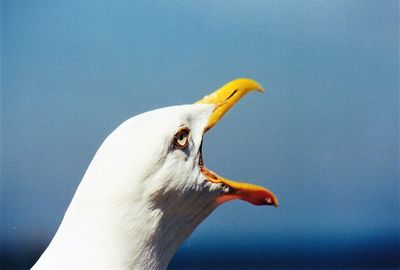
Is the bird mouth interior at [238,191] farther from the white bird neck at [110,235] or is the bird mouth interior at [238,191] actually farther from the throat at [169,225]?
the white bird neck at [110,235]

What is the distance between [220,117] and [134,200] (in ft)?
1.31

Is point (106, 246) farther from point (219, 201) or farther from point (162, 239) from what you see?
point (219, 201)

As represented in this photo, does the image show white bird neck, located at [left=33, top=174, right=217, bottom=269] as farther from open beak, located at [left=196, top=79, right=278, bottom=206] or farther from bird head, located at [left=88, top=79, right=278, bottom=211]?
open beak, located at [left=196, top=79, right=278, bottom=206]

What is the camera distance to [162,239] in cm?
181

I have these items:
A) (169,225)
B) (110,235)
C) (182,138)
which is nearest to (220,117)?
(182,138)

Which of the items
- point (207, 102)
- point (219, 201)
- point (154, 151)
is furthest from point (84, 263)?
point (207, 102)

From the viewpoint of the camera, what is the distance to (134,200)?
67.5 inches

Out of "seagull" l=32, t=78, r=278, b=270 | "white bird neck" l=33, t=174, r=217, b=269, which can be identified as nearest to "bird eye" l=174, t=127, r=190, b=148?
"seagull" l=32, t=78, r=278, b=270

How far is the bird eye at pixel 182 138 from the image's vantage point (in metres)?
1.82

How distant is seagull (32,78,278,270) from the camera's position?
1701mm

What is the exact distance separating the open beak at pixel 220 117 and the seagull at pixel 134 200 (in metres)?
0.08

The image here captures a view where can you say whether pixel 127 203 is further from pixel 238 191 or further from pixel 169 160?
pixel 238 191

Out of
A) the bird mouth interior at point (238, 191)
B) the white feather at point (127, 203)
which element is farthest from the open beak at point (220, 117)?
the white feather at point (127, 203)

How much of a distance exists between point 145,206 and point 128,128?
0.18 meters
